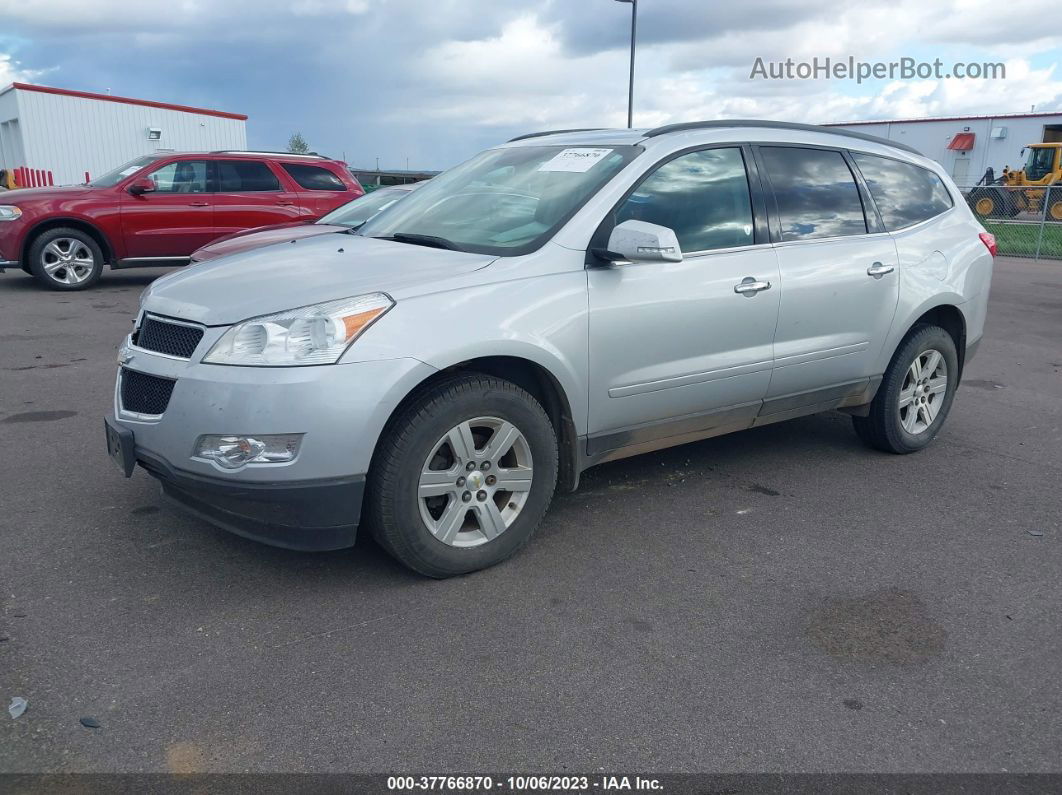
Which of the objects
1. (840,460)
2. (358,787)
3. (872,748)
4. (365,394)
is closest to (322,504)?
(365,394)

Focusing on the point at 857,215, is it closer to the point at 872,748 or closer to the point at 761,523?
the point at 761,523

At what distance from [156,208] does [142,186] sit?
1.04 ft

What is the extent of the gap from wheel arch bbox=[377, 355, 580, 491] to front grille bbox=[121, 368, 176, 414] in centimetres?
105

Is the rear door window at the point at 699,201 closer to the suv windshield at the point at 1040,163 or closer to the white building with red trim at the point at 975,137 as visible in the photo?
the suv windshield at the point at 1040,163

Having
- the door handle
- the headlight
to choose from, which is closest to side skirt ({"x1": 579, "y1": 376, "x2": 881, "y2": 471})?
the door handle

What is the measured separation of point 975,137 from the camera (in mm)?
38781

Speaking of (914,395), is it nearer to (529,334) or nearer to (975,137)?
(529,334)

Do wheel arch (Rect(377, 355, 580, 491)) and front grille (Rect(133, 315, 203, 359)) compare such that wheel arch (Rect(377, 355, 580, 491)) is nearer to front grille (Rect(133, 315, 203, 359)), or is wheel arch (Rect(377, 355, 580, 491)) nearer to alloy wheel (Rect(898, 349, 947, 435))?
front grille (Rect(133, 315, 203, 359))

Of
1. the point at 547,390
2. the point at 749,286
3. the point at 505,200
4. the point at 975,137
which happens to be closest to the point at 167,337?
the point at 547,390

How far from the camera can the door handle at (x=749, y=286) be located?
4.30 meters

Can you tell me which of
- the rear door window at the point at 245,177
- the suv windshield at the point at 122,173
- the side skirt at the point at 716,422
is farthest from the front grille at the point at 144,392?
the rear door window at the point at 245,177

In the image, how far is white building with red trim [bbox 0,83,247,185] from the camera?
28.0 m

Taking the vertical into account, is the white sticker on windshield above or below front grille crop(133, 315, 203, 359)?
above

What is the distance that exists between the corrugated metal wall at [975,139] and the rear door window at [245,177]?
30117 mm
